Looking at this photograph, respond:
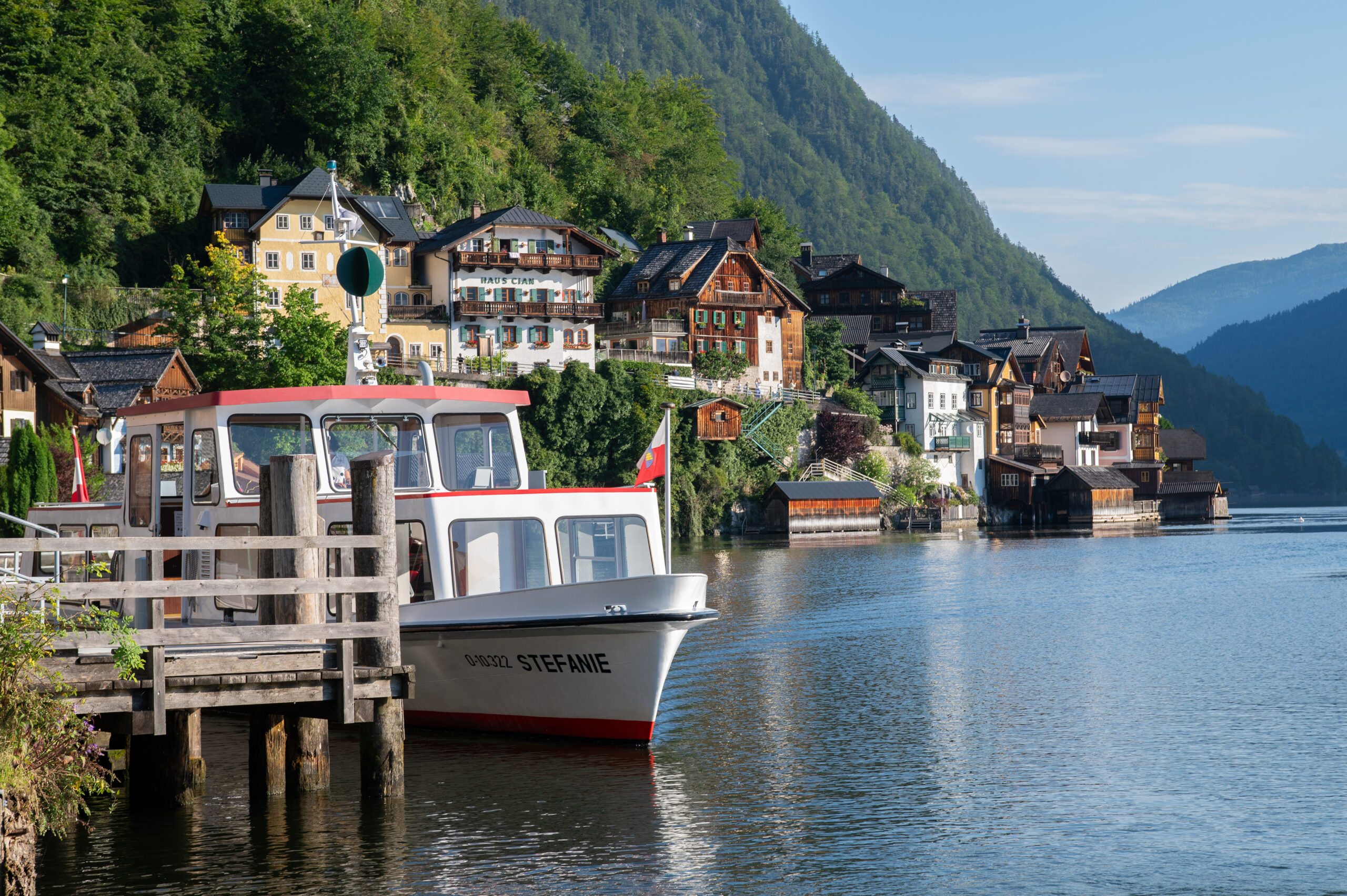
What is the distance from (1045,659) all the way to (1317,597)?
1783 cm

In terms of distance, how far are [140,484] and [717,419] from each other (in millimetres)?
70697

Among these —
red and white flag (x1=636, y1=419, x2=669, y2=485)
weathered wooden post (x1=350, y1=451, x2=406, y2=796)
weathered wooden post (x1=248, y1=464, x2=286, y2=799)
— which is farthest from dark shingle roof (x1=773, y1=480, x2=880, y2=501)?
weathered wooden post (x1=350, y1=451, x2=406, y2=796)

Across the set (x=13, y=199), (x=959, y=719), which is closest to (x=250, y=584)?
(x=959, y=719)

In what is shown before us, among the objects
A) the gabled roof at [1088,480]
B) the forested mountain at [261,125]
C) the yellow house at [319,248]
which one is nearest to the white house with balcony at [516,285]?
the yellow house at [319,248]

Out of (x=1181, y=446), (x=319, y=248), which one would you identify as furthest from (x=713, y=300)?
(x=1181, y=446)

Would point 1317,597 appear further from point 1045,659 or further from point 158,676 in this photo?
point 158,676

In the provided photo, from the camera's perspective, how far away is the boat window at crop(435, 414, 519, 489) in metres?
20.1

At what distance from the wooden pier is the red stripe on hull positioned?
371 cm

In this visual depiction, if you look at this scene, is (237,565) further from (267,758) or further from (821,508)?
(821,508)

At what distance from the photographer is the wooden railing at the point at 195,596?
40.2 ft

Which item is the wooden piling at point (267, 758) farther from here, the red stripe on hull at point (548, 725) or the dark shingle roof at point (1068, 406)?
the dark shingle roof at point (1068, 406)

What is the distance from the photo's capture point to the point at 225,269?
2822 inches

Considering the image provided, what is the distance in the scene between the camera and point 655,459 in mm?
22047

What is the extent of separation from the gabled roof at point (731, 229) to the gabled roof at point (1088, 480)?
35.1 meters
